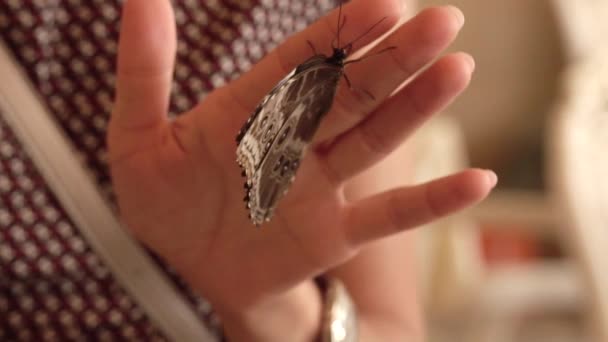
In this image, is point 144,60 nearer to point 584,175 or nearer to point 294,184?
point 294,184

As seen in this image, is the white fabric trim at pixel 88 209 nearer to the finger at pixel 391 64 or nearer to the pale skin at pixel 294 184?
the pale skin at pixel 294 184

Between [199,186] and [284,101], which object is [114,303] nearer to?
[199,186]

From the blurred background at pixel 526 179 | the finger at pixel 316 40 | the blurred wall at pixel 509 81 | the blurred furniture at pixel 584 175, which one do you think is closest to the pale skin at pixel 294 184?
the finger at pixel 316 40

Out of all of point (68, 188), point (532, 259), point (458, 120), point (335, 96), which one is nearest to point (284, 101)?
point (335, 96)

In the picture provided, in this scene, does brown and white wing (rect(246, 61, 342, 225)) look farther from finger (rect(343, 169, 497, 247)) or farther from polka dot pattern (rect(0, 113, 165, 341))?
polka dot pattern (rect(0, 113, 165, 341))

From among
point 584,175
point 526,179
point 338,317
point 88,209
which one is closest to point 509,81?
point 526,179
